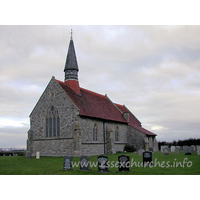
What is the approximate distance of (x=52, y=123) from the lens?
3012 centimetres

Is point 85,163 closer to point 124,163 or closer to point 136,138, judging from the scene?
point 124,163

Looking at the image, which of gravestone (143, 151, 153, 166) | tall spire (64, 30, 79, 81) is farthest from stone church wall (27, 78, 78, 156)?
gravestone (143, 151, 153, 166)

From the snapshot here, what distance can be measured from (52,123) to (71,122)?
363 centimetres

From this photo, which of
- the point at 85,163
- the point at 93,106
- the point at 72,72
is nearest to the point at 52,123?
the point at 93,106

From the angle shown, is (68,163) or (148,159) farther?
(148,159)

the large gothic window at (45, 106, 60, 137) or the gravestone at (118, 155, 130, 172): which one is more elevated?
the large gothic window at (45, 106, 60, 137)

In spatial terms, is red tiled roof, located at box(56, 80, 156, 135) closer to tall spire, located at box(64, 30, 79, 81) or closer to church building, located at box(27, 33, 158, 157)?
church building, located at box(27, 33, 158, 157)

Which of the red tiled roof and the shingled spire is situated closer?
the red tiled roof

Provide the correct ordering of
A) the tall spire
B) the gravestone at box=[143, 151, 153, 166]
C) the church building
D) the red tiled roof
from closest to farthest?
1. the gravestone at box=[143, 151, 153, 166]
2. the church building
3. the red tiled roof
4. the tall spire

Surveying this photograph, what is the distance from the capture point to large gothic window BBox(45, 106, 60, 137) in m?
→ 29.5

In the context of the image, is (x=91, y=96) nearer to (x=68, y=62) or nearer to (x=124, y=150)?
(x=68, y=62)

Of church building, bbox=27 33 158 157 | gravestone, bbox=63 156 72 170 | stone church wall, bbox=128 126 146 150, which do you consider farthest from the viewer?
stone church wall, bbox=128 126 146 150

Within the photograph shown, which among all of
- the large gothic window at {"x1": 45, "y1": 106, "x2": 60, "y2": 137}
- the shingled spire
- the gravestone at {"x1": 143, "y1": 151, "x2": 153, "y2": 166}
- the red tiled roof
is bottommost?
the gravestone at {"x1": 143, "y1": 151, "x2": 153, "y2": 166}

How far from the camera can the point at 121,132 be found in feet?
126
